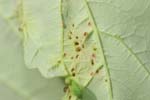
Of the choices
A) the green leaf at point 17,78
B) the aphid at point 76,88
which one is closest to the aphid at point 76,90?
the aphid at point 76,88

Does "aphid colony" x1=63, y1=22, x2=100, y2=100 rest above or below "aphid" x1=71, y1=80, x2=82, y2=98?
A: above

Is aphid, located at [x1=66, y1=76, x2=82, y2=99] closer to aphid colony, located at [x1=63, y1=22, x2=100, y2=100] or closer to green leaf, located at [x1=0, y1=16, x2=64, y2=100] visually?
aphid colony, located at [x1=63, y1=22, x2=100, y2=100]

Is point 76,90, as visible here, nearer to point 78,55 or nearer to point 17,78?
point 78,55

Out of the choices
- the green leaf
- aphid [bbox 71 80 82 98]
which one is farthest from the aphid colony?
the green leaf

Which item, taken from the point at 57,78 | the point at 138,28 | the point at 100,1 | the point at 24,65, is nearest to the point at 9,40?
the point at 24,65

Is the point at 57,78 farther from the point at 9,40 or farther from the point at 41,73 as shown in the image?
the point at 9,40

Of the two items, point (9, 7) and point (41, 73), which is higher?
point (9, 7)

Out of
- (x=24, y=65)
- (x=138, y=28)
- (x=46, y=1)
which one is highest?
(x=46, y=1)

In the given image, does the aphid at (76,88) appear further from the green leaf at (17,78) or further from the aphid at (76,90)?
the green leaf at (17,78)
